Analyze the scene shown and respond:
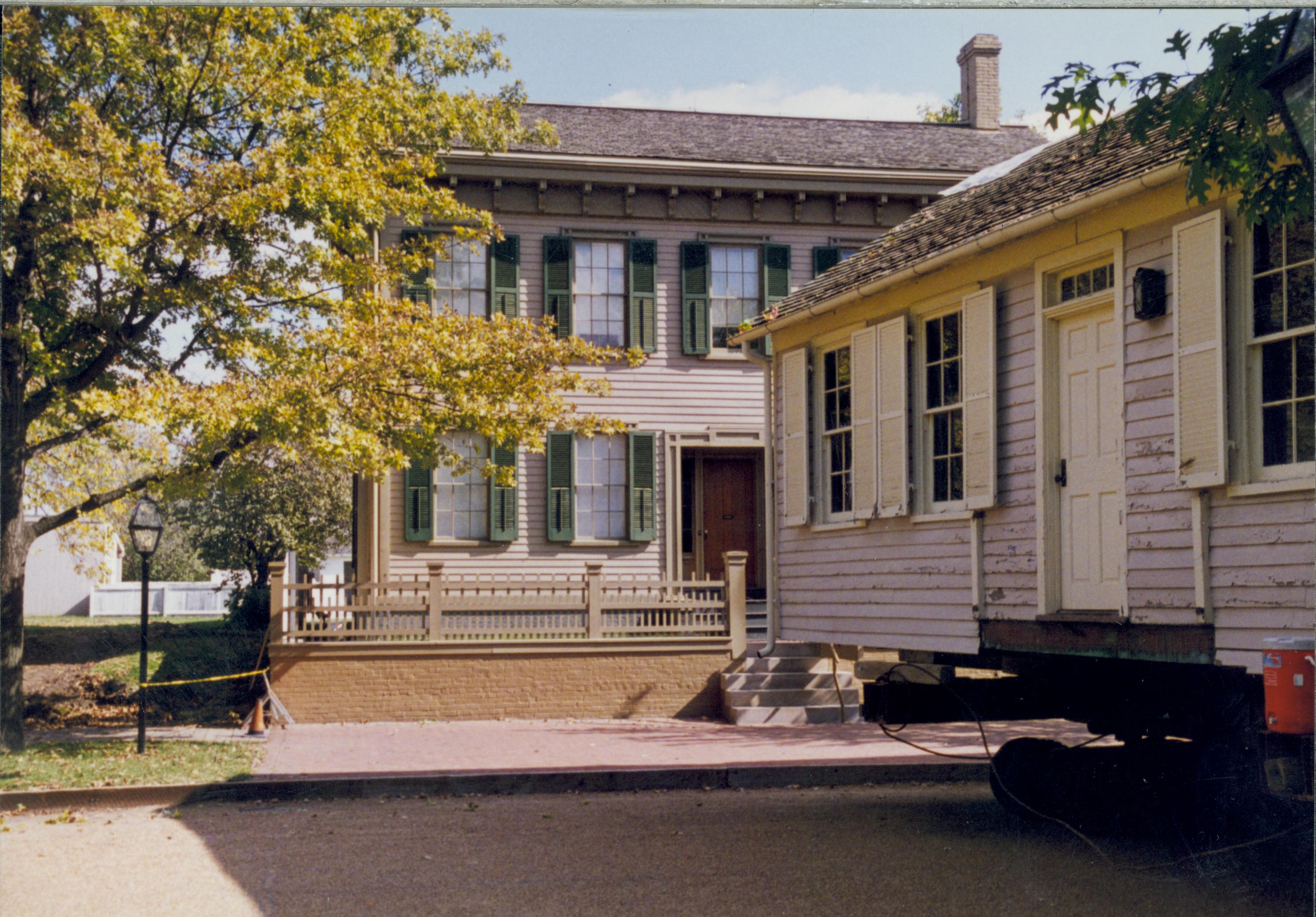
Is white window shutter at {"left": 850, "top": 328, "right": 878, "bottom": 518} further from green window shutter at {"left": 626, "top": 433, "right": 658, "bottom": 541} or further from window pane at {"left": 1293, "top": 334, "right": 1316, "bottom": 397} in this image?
green window shutter at {"left": 626, "top": 433, "right": 658, "bottom": 541}

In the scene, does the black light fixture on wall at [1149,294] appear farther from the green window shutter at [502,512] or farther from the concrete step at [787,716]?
the green window shutter at [502,512]

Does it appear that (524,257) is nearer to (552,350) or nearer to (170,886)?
(552,350)

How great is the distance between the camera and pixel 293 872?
737 centimetres

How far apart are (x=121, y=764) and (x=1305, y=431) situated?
993 centimetres

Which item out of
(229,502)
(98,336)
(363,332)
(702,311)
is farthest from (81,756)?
(229,502)

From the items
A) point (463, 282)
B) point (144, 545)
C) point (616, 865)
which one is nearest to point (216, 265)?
point (144, 545)

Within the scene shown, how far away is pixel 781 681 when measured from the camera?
1591cm

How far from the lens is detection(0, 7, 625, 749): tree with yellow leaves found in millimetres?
11570

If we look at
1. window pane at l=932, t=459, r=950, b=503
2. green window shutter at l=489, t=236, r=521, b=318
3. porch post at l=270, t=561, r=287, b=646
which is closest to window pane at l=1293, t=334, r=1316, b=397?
window pane at l=932, t=459, r=950, b=503

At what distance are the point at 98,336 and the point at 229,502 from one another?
41.9ft

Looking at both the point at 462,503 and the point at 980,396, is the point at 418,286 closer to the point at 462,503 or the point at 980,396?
the point at 462,503

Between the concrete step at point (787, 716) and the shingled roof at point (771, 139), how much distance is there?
8124 millimetres

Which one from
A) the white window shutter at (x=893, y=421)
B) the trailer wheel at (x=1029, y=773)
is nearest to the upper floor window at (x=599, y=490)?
the white window shutter at (x=893, y=421)

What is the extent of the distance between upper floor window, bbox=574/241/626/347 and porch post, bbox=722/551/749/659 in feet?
13.3
